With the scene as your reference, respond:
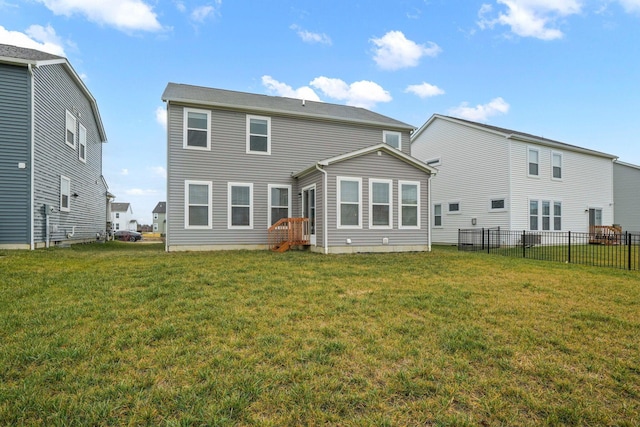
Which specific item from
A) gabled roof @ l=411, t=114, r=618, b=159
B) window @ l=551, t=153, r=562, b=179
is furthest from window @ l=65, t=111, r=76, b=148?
window @ l=551, t=153, r=562, b=179

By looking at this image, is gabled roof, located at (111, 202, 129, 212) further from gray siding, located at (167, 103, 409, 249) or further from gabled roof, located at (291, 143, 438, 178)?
gabled roof, located at (291, 143, 438, 178)

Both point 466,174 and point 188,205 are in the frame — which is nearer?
point 188,205

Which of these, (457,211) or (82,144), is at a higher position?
(82,144)

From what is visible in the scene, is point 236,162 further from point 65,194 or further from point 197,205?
point 65,194

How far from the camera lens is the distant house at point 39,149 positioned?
9797 millimetres

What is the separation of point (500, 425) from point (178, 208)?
1123cm

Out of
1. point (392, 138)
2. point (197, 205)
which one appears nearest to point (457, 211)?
point (392, 138)

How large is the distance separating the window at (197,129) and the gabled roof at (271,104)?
0.41 meters

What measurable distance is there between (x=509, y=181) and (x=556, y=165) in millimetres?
4112

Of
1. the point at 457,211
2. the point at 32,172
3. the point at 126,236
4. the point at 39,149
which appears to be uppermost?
the point at 39,149

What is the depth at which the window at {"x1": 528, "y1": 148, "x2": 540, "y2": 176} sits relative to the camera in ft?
52.9

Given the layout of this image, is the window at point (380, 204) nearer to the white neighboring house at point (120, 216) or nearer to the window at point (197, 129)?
the window at point (197, 129)

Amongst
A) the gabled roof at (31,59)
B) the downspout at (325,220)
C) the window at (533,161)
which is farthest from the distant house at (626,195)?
the gabled roof at (31,59)

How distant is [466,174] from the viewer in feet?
56.2
